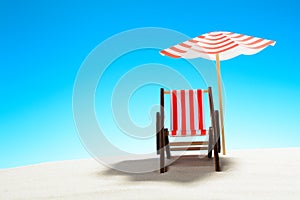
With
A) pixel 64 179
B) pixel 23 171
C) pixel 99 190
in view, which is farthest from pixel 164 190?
pixel 23 171

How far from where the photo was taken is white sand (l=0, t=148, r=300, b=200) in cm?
274

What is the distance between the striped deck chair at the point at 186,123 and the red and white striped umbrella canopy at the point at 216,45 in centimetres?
60

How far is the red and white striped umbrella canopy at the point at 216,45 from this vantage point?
14.0ft

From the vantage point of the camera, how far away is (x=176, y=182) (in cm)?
315

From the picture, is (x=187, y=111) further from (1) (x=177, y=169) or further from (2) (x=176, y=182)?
(2) (x=176, y=182)

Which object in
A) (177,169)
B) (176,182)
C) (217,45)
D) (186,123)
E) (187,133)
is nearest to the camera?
(176,182)

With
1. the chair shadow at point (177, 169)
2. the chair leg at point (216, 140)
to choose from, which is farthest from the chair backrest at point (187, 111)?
the chair shadow at point (177, 169)

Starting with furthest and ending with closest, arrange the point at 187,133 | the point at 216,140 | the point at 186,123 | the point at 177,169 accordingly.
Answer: the point at 186,123 < the point at 187,133 < the point at 177,169 < the point at 216,140

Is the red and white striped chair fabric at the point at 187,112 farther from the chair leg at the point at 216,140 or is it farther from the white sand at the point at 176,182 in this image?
the white sand at the point at 176,182

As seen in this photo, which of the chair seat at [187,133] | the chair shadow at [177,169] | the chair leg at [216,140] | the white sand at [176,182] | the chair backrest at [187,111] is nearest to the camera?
the white sand at [176,182]

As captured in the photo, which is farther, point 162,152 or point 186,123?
point 186,123

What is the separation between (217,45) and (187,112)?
3.52 feet

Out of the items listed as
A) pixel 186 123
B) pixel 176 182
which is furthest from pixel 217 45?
pixel 176 182

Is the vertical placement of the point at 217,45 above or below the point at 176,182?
above
